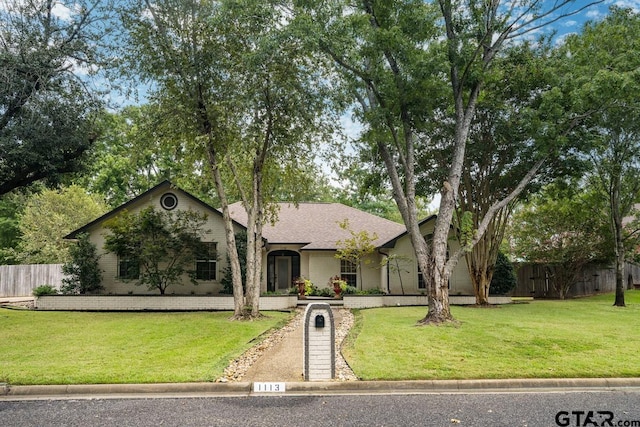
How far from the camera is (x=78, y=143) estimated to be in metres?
14.0

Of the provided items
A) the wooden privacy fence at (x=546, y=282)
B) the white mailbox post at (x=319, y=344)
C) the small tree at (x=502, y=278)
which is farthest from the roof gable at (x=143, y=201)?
the wooden privacy fence at (x=546, y=282)

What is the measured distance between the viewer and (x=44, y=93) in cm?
1315

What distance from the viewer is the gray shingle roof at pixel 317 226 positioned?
887 inches

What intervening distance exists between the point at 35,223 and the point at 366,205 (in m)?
29.0

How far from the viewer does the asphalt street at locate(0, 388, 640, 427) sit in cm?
549

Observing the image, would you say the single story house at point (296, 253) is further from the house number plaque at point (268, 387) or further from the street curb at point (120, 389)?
the street curb at point (120, 389)

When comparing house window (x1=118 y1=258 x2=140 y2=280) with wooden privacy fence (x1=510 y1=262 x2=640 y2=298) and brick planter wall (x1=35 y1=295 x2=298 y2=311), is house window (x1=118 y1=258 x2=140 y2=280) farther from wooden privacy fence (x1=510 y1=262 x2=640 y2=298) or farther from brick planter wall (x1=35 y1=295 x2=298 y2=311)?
wooden privacy fence (x1=510 y1=262 x2=640 y2=298)

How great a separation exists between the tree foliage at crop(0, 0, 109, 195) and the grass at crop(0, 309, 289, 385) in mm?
4941

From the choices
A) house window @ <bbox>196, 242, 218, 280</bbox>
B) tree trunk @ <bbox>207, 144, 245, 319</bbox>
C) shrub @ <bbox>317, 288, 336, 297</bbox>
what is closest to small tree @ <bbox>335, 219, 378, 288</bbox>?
shrub @ <bbox>317, 288, 336, 297</bbox>

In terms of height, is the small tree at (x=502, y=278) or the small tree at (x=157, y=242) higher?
the small tree at (x=157, y=242)

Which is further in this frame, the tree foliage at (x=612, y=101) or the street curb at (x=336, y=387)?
the tree foliage at (x=612, y=101)

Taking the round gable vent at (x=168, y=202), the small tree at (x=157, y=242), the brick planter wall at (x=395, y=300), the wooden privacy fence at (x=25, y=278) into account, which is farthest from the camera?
the wooden privacy fence at (x=25, y=278)

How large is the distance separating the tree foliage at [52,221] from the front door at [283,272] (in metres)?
16.9

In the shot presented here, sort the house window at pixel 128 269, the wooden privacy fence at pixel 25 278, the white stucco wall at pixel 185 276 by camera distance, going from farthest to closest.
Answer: the wooden privacy fence at pixel 25 278
the white stucco wall at pixel 185 276
the house window at pixel 128 269
